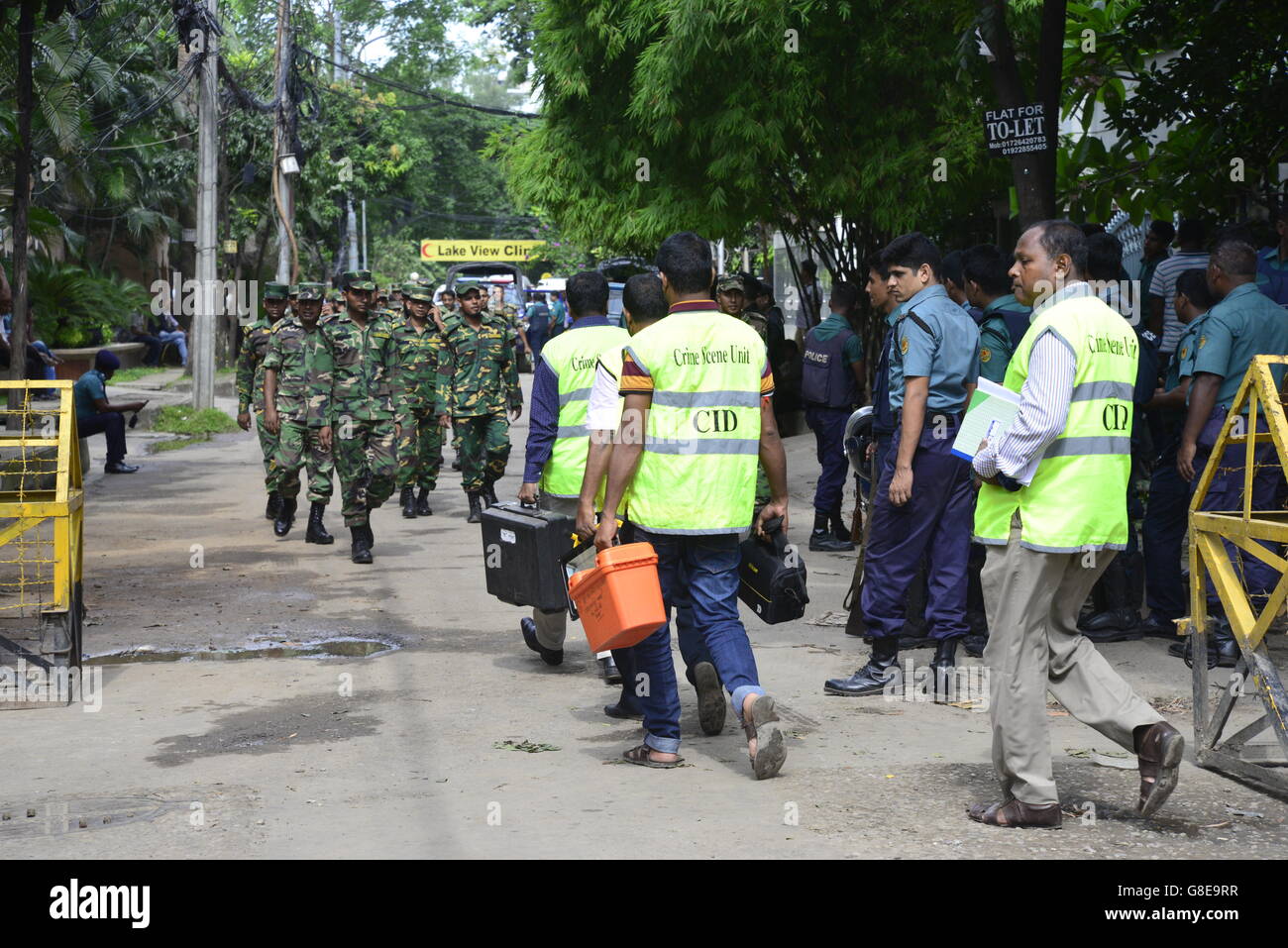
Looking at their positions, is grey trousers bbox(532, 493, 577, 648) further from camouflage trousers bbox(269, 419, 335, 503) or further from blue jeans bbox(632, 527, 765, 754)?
camouflage trousers bbox(269, 419, 335, 503)

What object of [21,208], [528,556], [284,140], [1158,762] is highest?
[284,140]

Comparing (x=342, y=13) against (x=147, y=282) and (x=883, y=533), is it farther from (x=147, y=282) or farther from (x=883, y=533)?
(x=883, y=533)

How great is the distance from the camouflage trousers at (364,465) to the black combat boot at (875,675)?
4927 millimetres

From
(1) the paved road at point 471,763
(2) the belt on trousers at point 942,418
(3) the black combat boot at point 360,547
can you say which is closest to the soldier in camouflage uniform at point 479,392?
(3) the black combat boot at point 360,547

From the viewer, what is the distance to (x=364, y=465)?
1106 cm

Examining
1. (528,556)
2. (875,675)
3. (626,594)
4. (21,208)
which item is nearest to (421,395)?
(21,208)

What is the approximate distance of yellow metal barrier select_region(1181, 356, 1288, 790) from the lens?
17.3ft

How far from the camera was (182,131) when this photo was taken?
35344 millimetres

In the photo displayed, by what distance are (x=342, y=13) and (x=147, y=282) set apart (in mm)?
14025

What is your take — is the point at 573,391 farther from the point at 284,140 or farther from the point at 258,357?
the point at 284,140

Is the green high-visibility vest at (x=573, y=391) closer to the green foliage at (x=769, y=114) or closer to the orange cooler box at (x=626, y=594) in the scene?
the orange cooler box at (x=626, y=594)

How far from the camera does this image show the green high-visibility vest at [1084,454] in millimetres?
4859

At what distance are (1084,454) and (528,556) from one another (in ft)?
8.65
